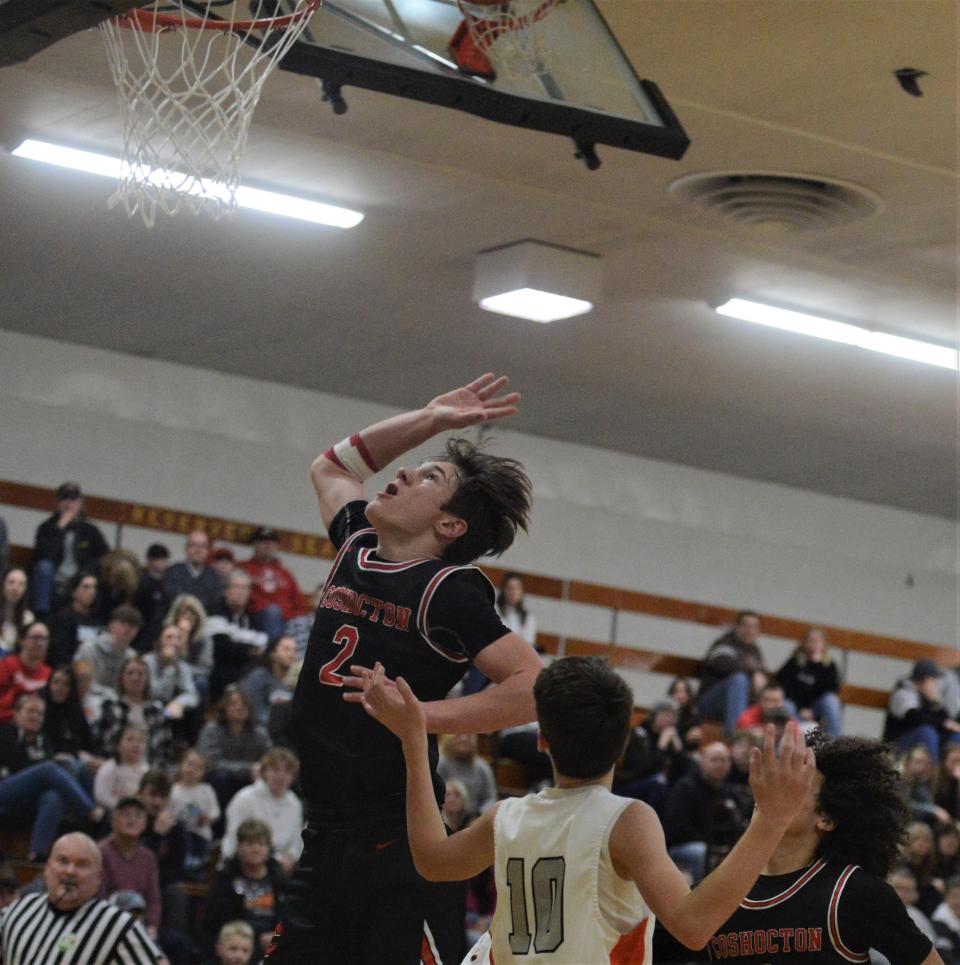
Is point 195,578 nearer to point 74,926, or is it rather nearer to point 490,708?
point 74,926

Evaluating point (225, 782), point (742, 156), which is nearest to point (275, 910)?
point (225, 782)

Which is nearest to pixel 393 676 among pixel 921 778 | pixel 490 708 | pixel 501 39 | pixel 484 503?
pixel 490 708

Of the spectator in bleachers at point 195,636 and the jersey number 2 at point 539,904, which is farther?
the spectator in bleachers at point 195,636

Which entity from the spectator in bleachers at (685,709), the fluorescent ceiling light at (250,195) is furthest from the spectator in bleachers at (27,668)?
the spectator in bleachers at (685,709)

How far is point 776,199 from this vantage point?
10102 millimetres

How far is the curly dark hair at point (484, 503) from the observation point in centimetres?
511

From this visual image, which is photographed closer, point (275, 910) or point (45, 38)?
point (45, 38)

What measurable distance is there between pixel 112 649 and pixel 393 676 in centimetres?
865

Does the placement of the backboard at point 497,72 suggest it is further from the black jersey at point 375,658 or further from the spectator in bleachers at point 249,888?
the spectator in bleachers at point 249,888

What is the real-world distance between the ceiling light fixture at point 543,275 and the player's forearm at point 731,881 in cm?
822

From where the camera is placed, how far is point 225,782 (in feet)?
41.0

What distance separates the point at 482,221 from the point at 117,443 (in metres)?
6.61

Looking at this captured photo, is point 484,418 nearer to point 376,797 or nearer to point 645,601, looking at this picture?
point 376,797

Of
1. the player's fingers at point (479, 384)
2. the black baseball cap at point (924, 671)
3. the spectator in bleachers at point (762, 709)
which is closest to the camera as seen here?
the player's fingers at point (479, 384)
